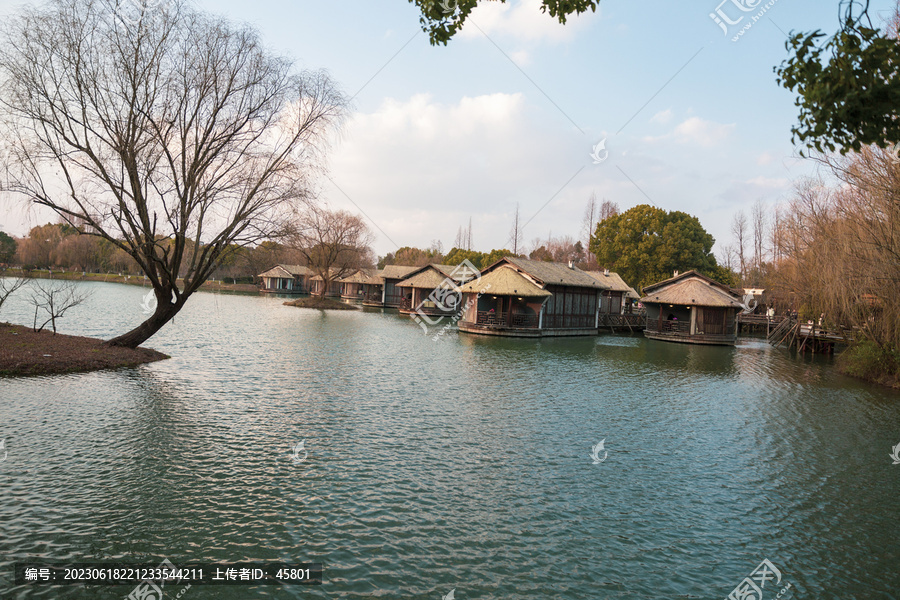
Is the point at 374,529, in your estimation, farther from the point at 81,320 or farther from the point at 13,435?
the point at 81,320

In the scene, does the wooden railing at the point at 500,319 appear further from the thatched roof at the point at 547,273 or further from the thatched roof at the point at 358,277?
the thatched roof at the point at 358,277

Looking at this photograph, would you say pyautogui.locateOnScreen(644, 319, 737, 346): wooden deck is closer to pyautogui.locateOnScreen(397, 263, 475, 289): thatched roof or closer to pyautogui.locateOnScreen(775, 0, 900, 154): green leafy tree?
pyautogui.locateOnScreen(397, 263, 475, 289): thatched roof

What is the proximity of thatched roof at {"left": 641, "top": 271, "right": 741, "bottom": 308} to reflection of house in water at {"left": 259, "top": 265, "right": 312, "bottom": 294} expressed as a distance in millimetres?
A: 62846

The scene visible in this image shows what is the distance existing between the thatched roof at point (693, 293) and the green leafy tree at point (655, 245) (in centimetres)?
1584

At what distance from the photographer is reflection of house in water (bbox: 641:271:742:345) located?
3991cm

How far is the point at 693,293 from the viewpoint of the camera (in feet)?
134

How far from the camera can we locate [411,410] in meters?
13.6

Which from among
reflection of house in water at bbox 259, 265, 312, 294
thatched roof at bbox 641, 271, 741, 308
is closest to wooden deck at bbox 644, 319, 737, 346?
thatched roof at bbox 641, 271, 741, 308

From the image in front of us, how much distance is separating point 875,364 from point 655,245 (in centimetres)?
3905

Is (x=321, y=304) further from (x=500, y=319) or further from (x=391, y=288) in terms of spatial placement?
(x=500, y=319)

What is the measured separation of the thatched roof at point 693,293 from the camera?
39.5 metres

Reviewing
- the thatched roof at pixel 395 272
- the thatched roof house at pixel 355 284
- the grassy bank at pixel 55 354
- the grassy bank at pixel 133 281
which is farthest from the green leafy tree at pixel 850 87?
the grassy bank at pixel 133 281

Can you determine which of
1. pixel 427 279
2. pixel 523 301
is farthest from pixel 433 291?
pixel 523 301

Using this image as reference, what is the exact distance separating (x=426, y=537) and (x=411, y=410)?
6.67 metres
